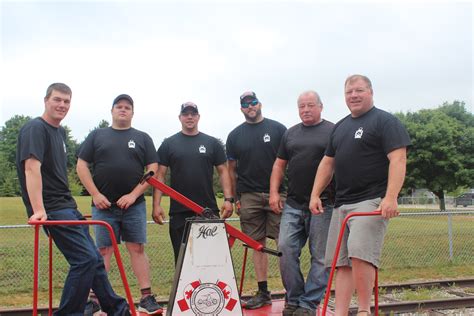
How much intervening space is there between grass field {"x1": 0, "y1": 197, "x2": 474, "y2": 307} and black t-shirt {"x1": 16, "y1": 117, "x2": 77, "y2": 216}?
4016 millimetres

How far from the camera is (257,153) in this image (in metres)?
6.11

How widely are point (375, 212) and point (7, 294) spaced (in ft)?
22.3

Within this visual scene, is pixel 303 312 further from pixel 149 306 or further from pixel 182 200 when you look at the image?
pixel 182 200

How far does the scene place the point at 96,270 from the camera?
15.8 feet

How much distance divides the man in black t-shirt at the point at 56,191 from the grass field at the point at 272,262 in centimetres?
395

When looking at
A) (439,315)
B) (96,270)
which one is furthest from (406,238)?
(96,270)

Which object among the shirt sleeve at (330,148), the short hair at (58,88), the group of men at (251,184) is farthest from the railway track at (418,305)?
the short hair at (58,88)

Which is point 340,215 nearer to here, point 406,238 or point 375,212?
point 375,212

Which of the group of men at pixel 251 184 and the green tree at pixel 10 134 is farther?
the green tree at pixel 10 134

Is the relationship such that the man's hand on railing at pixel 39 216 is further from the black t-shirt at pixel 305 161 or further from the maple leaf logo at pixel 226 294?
the black t-shirt at pixel 305 161

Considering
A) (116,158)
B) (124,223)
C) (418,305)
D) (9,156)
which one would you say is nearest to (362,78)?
(116,158)

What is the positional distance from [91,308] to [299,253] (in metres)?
2.24

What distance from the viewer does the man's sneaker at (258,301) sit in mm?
5656

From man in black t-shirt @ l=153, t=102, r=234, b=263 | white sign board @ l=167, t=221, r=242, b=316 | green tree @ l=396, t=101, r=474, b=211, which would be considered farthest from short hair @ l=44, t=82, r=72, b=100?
green tree @ l=396, t=101, r=474, b=211
